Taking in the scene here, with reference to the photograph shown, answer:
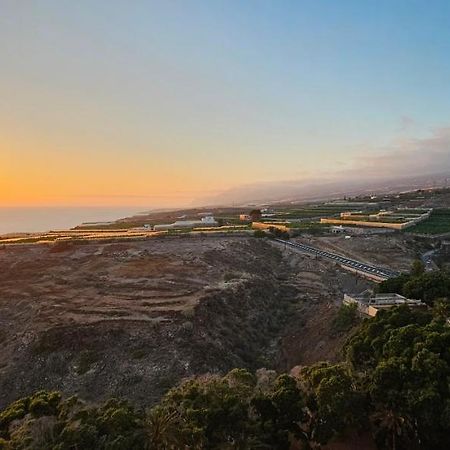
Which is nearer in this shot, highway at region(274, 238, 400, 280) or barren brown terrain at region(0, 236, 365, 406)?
barren brown terrain at region(0, 236, 365, 406)

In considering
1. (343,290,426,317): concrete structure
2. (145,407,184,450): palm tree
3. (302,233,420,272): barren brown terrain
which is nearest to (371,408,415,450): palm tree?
(145,407,184,450): palm tree

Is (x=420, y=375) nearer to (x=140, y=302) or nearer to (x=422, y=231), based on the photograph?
(x=140, y=302)

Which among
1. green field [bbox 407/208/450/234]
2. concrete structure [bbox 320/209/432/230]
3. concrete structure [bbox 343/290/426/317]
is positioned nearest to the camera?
concrete structure [bbox 343/290/426/317]

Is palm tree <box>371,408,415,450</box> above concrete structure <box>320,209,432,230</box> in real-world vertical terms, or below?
below

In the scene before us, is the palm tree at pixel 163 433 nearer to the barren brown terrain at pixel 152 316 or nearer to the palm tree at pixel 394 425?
the palm tree at pixel 394 425

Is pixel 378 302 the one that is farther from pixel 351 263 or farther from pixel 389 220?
pixel 389 220

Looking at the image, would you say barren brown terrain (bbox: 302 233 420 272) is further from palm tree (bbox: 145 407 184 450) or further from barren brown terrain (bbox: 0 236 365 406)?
palm tree (bbox: 145 407 184 450)

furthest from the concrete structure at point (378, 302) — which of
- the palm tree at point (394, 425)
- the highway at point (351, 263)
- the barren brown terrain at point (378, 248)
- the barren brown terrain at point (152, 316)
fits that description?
the barren brown terrain at point (378, 248)

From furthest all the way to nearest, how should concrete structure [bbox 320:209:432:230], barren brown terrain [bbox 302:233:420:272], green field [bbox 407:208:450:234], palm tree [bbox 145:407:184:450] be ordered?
1. concrete structure [bbox 320:209:432:230]
2. green field [bbox 407:208:450:234]
3. barren brown terrain [bbox 302:233:420:272]
4. palm tree [bbox 145:407:184:450]

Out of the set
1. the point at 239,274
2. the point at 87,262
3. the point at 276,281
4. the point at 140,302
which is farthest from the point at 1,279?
the point at 276,281
